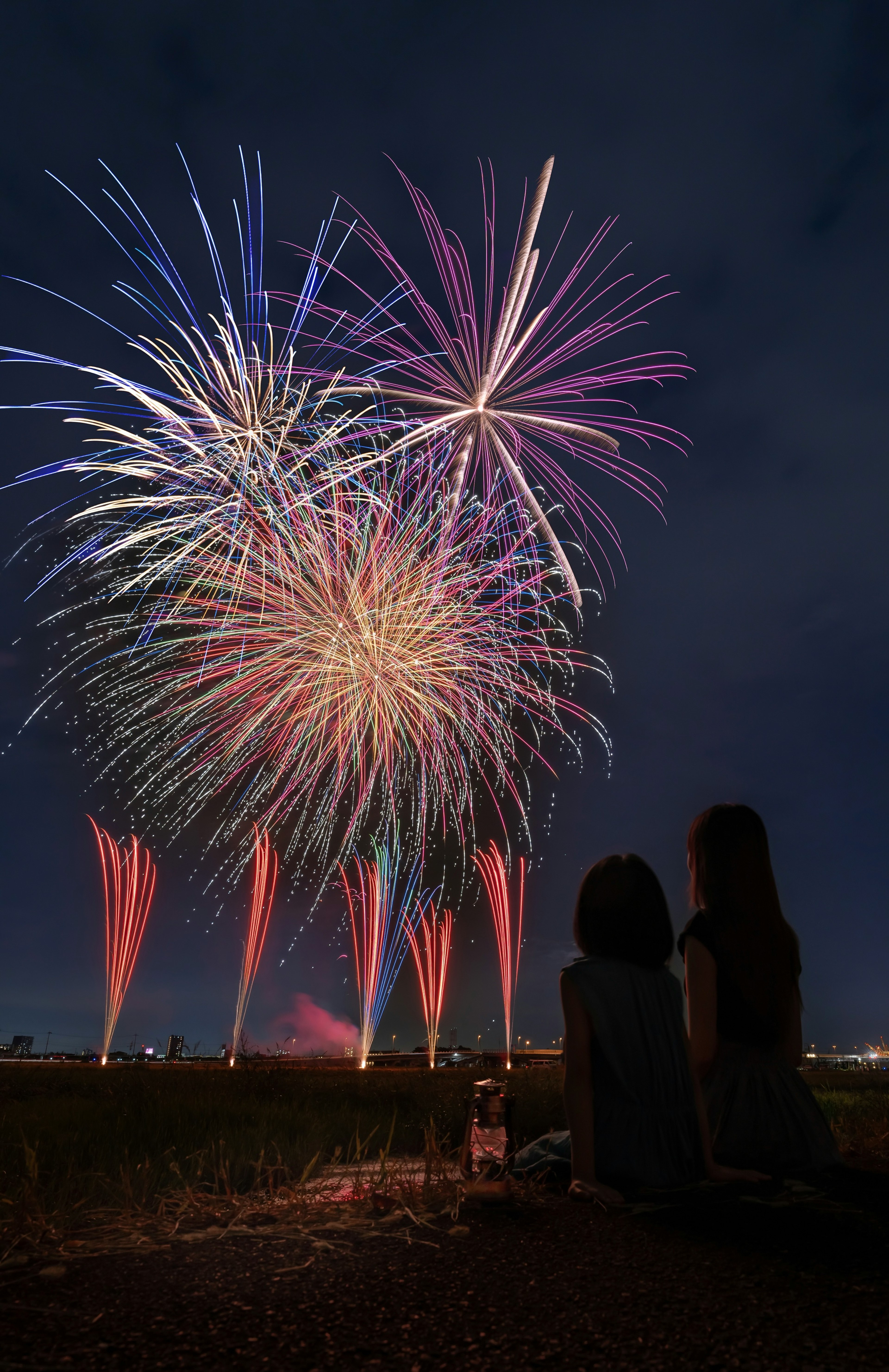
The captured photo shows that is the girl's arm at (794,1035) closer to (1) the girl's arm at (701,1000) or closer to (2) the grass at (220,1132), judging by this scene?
(1) the girl's arm at (701,1000)

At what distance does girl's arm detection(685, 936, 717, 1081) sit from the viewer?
408cm

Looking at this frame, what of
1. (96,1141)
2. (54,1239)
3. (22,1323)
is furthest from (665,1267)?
(96,1141)

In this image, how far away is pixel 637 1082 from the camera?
3.89 meters

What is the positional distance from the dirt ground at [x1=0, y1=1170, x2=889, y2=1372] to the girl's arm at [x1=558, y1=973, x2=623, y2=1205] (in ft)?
0.88

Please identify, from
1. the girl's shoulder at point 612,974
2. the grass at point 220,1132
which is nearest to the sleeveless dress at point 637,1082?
the girl's shoulder at point 612,974

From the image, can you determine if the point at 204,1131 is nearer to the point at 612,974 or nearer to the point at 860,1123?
the point at 612,974

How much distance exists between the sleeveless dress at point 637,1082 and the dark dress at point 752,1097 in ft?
0.96

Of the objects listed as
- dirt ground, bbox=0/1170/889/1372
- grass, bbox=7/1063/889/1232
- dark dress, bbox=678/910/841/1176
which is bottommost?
grass, bbox=7/1063/889/1232

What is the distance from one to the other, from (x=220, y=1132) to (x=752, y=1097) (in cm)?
399

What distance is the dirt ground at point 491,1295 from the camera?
1913mm

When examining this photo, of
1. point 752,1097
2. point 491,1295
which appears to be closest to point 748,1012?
point 752,1097

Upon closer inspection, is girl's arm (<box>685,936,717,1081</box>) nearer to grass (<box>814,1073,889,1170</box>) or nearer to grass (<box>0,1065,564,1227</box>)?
grass (<box>814,1073,889,1170</box>)

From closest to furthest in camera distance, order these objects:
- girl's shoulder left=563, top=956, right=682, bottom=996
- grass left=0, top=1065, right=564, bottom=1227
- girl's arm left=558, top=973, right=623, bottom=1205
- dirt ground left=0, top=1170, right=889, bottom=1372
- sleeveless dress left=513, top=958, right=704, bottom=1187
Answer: dirt ground left=0, top=1170, right=889, bottom=1372
girl's arm left=558, top=973, right=623, bottom=1205
sleeveless dress left=513, top=958, right=704, bottom=1187
girl's shoulder left=563, top=956, right=682, bottom=996
grass left=0, top=1065, right=564, bottom=1227

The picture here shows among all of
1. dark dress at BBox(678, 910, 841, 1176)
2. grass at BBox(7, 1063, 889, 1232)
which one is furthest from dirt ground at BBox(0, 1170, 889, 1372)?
grass at BBox(7, 1063, 889, 1232)
